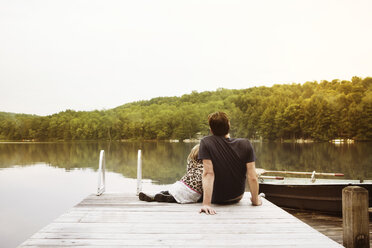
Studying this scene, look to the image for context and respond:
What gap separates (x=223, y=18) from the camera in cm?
11538

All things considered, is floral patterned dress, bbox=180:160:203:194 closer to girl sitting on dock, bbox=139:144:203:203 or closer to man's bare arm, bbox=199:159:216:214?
girl sitting on dock, bbox=139:144:203:203

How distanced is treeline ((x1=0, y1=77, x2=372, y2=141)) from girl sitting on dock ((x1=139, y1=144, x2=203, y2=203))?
104568 millimetres

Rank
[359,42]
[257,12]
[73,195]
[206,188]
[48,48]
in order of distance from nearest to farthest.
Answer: [206,188]
[73,195]
[257,12]
[359,42]
[48,48]

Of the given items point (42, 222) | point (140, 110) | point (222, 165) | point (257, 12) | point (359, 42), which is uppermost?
point (257, 12)

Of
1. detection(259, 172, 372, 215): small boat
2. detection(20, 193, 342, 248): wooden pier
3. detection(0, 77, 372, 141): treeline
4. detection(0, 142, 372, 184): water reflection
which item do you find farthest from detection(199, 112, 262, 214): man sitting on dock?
detection(0, 77, 372, 141): treeline

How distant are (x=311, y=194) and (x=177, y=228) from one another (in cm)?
798

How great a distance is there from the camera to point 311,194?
1027 cm

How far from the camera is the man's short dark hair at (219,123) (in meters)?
4.05

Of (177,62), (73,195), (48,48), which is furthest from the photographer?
(177,62)

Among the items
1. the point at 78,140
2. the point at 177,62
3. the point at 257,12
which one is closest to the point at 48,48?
the point at 78,140

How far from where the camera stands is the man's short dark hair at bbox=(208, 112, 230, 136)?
159 inches

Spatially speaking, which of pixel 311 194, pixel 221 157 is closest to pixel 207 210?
pixel 221 157

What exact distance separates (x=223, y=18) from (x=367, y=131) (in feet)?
190

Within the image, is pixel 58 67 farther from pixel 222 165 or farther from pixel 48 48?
pixel 222 165
